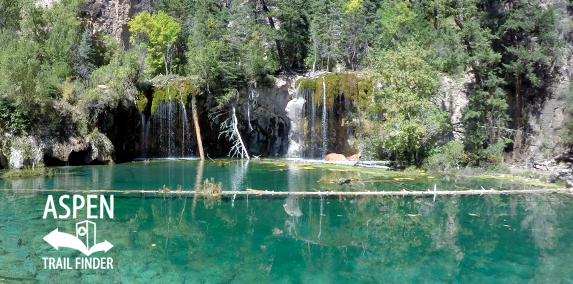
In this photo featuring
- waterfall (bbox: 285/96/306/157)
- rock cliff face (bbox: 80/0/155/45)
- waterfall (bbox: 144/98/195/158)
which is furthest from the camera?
rock cliff face (bbox: 80/0/155/45)

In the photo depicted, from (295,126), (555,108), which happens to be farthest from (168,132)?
(555,108)

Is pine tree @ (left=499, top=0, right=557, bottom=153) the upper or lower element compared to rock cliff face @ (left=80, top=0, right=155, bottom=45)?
lower

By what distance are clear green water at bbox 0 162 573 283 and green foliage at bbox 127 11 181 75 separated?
2272cm

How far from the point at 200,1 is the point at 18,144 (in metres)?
23.8

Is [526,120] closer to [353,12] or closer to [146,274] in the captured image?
[353,12]

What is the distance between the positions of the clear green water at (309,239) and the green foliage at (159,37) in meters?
22.7

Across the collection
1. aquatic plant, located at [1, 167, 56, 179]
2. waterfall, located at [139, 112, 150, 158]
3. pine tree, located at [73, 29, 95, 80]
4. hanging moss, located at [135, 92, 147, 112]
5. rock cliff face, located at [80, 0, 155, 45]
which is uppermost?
rock cliff face, located at [80, 0, 155, 45]

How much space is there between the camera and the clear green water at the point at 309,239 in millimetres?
8891

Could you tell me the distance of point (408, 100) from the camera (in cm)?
2431

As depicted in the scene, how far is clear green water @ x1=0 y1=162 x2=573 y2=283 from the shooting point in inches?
350

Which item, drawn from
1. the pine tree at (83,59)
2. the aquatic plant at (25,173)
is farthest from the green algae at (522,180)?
the pine tree at (83,59)

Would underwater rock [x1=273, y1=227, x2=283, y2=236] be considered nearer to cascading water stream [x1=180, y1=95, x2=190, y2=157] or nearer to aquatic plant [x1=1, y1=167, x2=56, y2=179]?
aquatic plant [x1=1, y1=167, x2=56, y2=179]

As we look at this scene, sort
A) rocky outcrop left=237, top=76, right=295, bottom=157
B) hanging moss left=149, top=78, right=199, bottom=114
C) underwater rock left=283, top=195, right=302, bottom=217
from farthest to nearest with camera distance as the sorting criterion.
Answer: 1. rocky outcrop left=237, top=76, right=295, bottom=157
2. hanging moss left=149, top=78, right=199, bottom=114
3. underwater rock left=283, top=195, right=302, bottom=217

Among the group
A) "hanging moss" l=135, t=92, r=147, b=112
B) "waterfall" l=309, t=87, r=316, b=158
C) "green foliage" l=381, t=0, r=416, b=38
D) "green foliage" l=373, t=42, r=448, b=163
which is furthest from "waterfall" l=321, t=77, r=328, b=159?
"hanging moss" l=135, t=92, r=147, b=112
